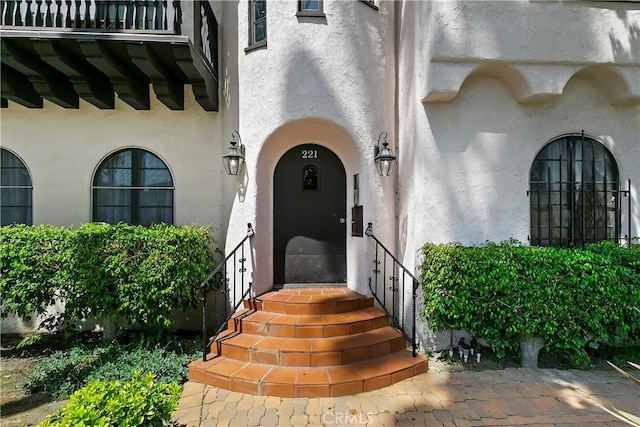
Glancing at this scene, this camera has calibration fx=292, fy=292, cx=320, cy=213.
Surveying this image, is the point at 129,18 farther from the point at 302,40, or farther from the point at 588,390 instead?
the point at 588,390

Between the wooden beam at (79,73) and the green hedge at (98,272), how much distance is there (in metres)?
2.23

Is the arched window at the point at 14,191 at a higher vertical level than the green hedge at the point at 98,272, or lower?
higher

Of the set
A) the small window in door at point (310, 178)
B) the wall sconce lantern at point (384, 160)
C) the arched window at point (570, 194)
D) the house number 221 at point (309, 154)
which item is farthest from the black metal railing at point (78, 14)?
the arched window at point (570, 194)

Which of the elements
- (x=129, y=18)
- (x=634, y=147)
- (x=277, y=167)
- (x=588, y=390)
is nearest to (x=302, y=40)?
(x=277, y=167)

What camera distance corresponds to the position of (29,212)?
5195mm

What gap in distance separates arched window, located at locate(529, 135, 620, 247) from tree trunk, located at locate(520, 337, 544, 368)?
154 centimetres

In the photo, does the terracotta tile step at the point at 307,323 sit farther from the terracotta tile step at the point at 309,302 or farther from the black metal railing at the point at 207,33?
the black metal railing at the point at 207,33

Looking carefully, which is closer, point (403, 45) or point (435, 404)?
point (435, 404)

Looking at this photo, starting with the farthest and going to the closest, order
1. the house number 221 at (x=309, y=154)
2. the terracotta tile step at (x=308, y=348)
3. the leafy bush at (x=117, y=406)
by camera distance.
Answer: the house number 221 at (x=309, y=154), the terracotta tile step at (x=308, y=348), the leafy bush at (x=117, y=406)

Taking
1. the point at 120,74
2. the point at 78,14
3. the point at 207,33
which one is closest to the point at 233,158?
the point at 120,74

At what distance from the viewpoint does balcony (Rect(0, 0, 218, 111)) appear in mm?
3930

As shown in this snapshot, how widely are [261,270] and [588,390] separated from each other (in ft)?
14.6

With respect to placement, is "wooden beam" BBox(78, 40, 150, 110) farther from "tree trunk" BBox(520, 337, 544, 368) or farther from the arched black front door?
"tree trunk" BBox(520, 337, 544, 368)

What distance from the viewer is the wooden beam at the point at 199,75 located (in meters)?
4.15
